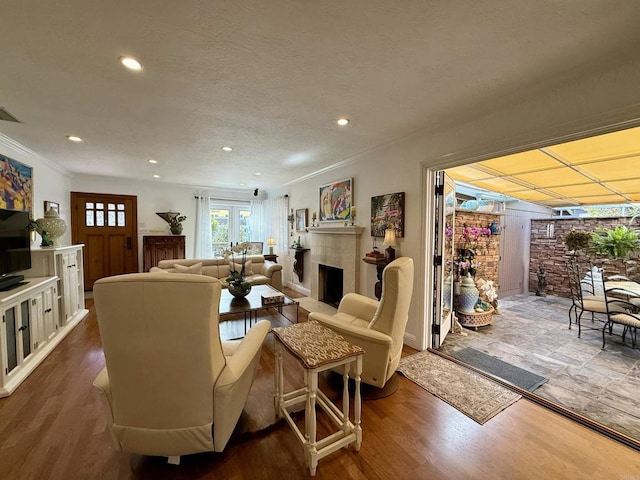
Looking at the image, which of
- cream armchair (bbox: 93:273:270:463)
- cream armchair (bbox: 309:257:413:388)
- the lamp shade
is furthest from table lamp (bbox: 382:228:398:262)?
cream armchair (bbox: 93:273:270:463)

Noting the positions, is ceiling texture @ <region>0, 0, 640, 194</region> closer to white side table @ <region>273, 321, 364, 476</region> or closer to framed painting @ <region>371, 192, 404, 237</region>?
framed painting @ <region>371, 192, 404, 237</region>

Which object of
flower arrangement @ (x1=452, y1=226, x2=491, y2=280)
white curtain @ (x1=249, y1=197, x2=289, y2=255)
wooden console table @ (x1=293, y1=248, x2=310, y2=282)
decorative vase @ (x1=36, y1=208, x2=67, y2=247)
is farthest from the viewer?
white curtain @ (x1=249, y1=197, x2=289, y2=255)

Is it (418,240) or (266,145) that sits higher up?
(266,145)

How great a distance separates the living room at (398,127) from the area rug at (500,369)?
450 millimetres

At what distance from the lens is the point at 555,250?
18.7 ft

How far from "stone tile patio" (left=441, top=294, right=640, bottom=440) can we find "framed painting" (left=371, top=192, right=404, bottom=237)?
1.57m

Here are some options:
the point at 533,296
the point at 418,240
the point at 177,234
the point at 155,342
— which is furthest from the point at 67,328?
the point at 533,296

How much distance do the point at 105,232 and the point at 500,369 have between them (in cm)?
705

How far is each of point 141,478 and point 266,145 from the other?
3.23m

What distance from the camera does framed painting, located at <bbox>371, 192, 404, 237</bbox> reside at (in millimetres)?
3136

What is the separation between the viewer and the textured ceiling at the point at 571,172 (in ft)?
8.25

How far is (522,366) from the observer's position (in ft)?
8.59

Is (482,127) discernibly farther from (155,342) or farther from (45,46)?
(45,46)

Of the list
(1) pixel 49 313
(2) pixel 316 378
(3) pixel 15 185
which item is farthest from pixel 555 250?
(3) pixel 15 185
